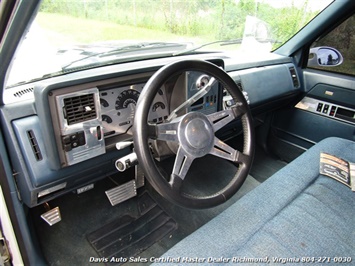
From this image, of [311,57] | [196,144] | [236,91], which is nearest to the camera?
[196,144]

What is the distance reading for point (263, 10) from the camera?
7.54 feet

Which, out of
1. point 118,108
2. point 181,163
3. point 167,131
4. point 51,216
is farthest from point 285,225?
point 51,216

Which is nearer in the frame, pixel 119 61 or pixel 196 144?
pixel 196 144

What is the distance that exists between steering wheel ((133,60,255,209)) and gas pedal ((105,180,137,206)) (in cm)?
98

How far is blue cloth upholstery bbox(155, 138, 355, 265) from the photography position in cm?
104

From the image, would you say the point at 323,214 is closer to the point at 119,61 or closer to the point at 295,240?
the point at 295,240

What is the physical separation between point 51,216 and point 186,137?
118 cm

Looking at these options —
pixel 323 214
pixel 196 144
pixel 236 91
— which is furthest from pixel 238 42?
pixel 323 214

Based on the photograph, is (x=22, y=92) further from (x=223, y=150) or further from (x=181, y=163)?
(x=223, y=150)

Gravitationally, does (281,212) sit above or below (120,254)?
above

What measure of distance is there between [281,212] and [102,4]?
136 cm

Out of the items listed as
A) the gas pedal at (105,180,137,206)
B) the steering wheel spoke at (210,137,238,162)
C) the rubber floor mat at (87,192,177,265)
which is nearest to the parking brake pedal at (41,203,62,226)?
the rubber floor mat at (87,192,177,265)

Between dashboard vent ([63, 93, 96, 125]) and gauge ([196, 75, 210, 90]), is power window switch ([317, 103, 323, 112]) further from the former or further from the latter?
Answer: dashboard vent ([63, 93, 96, 125])

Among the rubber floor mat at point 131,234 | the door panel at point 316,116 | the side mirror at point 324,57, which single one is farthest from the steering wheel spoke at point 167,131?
the side mirror at point 324,57
